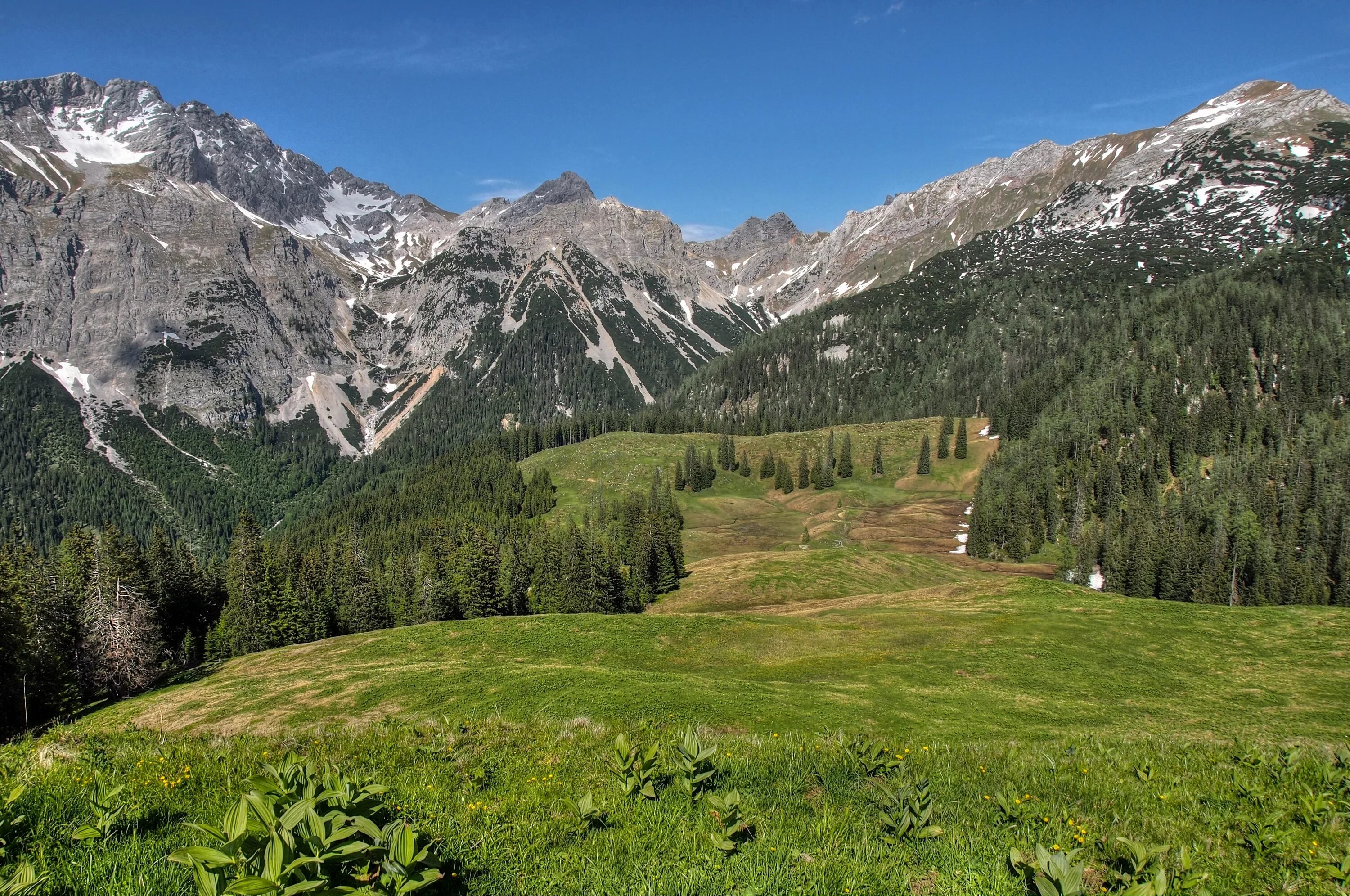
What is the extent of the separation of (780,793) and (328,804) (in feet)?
19.7

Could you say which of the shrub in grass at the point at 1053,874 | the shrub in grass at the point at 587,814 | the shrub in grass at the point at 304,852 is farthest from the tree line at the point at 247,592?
the shrub in grass at the point at 1053,874

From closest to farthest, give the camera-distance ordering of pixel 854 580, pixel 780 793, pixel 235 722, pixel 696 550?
pixel 780 793 < pixel 235 722 < pixel 854 580 < pixel 696 550

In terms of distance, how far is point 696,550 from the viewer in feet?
475

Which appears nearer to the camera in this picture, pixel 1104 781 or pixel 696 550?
pixel 1104 781

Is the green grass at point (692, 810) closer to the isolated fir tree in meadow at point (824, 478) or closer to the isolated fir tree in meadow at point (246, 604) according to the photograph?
the isolated fir tree in meadow at point (246, 604)

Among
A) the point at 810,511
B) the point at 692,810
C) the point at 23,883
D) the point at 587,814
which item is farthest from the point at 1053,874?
the point at 810,511

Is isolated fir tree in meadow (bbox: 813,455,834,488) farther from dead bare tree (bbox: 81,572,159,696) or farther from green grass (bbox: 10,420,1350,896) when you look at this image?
dead bare tree (bbox: 81,572,159,696)

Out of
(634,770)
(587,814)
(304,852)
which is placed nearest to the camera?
(304,852)

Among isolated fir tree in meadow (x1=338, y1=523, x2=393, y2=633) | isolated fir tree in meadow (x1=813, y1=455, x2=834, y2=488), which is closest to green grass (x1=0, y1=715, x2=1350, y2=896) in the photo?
isolated fir tree in meadow (x1=338, y1=523, x2=393, y2=633)

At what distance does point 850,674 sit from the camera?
41812mm

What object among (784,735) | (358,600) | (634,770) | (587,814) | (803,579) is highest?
(587,814)

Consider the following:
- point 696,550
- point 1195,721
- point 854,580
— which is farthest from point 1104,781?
point 696,550

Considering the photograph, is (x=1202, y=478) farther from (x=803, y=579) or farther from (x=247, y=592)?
(x=247, y=592)

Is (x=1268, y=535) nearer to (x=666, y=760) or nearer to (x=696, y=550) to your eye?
(x=696, y=550)
